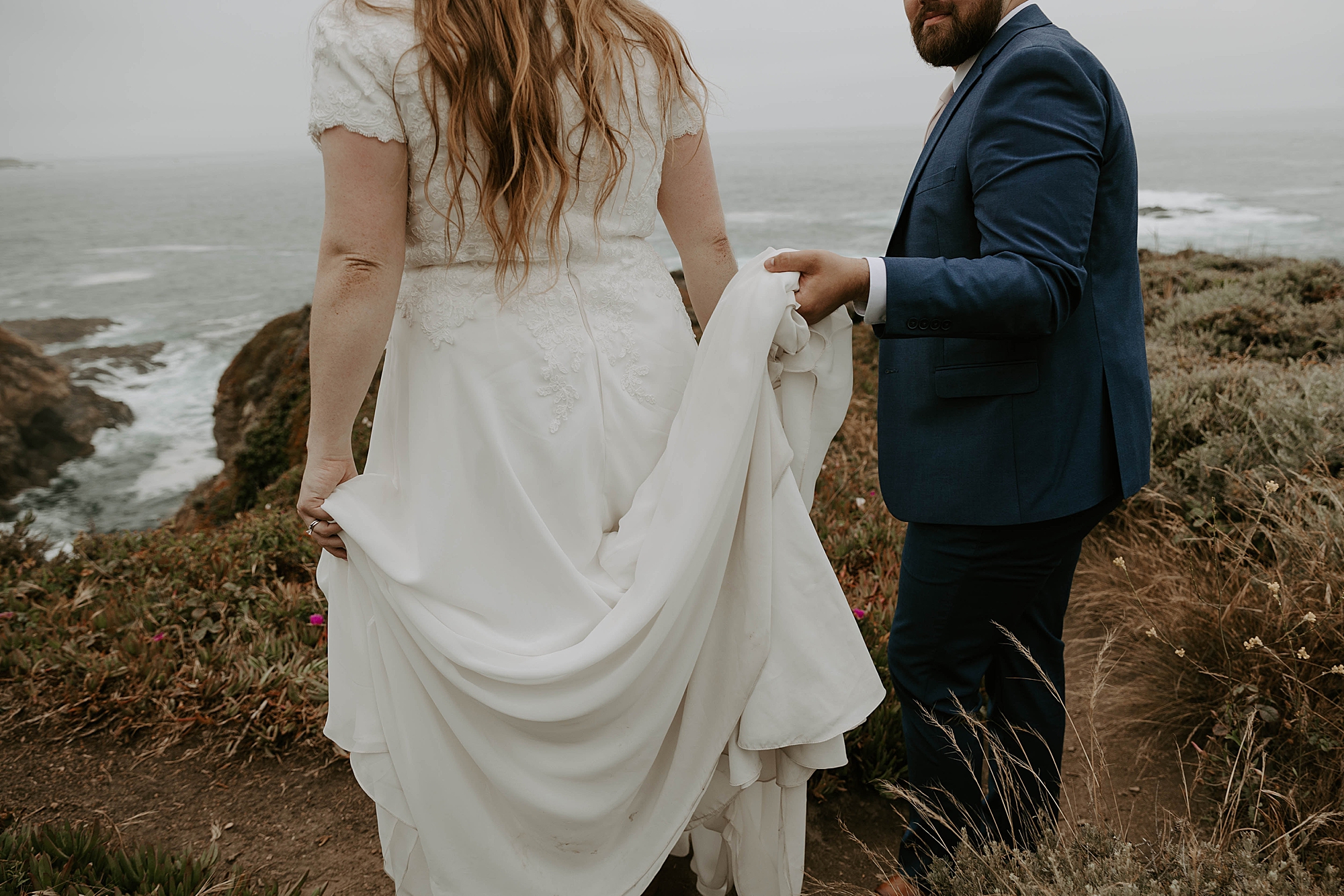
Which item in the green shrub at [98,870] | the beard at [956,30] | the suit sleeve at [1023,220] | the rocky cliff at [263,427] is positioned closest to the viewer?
the suit sleeve at [1023,220]

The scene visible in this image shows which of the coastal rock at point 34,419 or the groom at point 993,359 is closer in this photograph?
the groom at point 993,359

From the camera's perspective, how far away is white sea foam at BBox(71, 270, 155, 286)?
5241 cm

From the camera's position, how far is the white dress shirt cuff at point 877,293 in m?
1.65

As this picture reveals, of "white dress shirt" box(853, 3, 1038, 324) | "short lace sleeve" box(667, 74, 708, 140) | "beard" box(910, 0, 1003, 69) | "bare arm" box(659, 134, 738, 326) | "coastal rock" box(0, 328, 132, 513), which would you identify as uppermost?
"beard" box(910, 0, 1003, 69)

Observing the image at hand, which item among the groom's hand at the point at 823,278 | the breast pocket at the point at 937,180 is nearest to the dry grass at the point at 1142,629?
the groom's hand at the point at 823,278

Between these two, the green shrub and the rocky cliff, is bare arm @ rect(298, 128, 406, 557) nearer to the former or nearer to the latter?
the green shrub

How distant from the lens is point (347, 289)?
1.73 metres

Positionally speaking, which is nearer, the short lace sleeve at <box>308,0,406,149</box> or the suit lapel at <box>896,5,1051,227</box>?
the short lace sleeve at <box>308,0,406,149</box>

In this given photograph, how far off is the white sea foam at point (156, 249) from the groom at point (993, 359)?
2737 inches

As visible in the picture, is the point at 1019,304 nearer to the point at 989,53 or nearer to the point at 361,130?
the point at 989,53

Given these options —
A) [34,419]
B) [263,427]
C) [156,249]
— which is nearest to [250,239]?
[156,249]

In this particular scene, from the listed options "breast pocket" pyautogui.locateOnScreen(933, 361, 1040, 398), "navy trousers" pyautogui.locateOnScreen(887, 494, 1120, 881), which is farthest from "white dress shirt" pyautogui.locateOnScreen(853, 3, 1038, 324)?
"navy trousers" pyautogui.locateOnScreen(887, 494, 1120, 881)

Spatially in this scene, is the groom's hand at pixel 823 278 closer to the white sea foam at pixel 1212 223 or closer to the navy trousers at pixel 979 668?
the navy trousers at pixel 979 668

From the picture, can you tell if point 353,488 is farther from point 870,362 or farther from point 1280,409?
point 870,362
